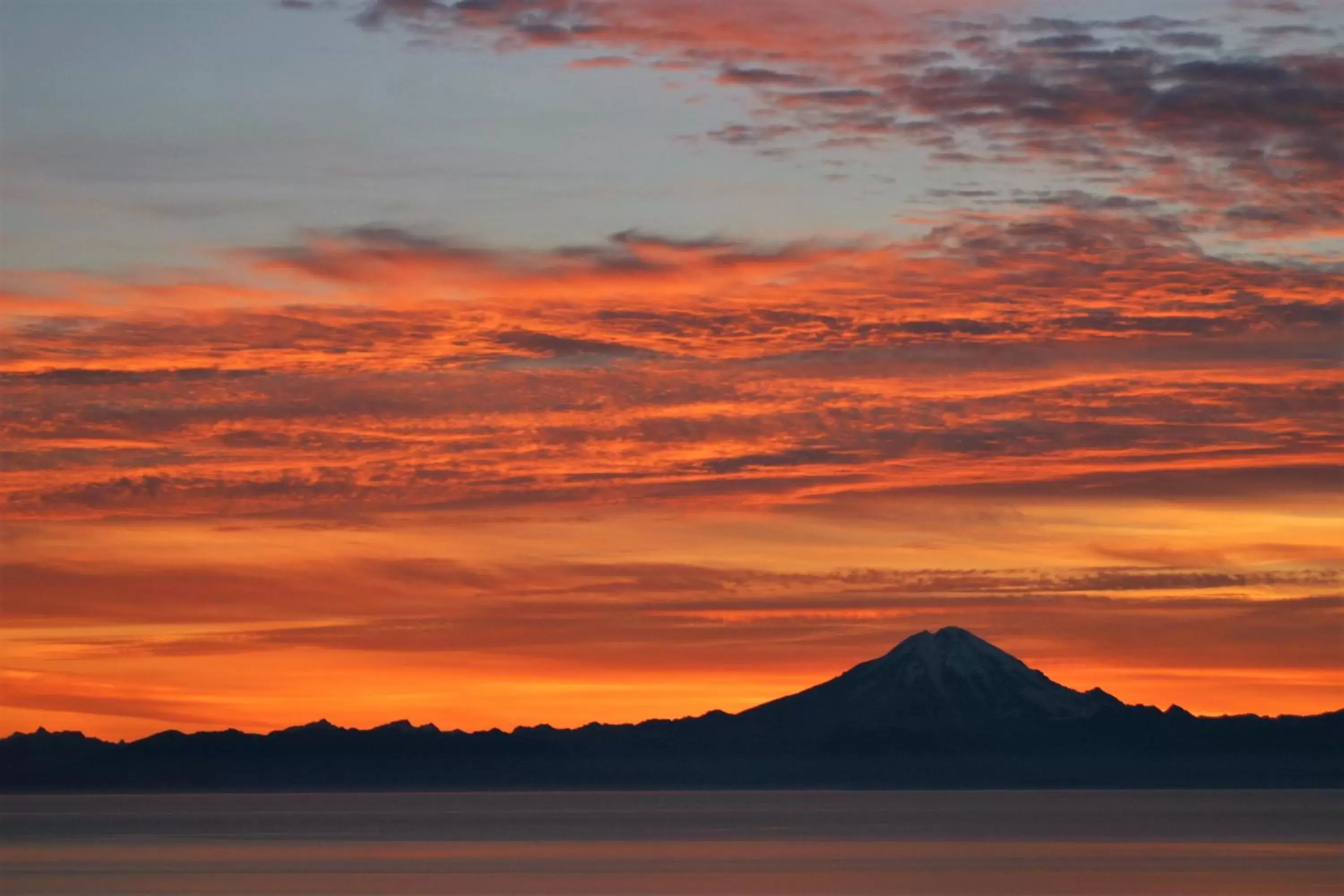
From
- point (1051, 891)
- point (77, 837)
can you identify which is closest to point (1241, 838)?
point (1051, 891)

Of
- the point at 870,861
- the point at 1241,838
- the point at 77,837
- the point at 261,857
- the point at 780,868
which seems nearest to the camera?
the point at 780,868

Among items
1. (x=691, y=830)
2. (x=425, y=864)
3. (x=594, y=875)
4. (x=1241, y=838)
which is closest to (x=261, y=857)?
(x=425, y=864)

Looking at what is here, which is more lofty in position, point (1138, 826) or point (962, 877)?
point (1138, 826)

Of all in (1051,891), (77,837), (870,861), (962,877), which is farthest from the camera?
(77,837)

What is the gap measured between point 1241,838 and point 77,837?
8666 cm

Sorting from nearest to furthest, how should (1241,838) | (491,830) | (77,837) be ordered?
(1241,838) → (77,837) → (491,830)

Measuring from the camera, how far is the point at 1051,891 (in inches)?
3467

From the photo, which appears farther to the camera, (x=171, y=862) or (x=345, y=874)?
(x=171, y=862)

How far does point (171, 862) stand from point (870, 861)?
1541 inches

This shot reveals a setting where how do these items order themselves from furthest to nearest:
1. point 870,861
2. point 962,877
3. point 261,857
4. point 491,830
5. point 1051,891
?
point 491,830
point 261,857
point 870,861
point 962,877
point 1051,891

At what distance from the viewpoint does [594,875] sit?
100875mm

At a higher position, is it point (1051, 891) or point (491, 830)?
point (491, 830)

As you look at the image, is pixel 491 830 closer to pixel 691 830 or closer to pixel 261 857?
pixel 691 830

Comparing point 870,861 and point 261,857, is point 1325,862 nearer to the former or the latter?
point 870,861
